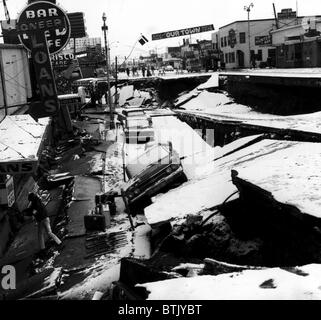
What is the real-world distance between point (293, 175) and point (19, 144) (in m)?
7.55

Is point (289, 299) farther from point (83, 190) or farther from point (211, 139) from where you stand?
point (211, 139)

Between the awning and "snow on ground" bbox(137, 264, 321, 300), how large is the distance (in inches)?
257

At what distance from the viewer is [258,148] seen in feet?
38.1

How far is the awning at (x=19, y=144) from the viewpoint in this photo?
1016 centimetres

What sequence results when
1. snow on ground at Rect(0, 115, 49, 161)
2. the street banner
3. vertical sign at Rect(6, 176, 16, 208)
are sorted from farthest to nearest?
the street banner → vertical sign at Rect(6, 176, 16, 208) → snow on ground at Rect(0, 115, 49, 161)

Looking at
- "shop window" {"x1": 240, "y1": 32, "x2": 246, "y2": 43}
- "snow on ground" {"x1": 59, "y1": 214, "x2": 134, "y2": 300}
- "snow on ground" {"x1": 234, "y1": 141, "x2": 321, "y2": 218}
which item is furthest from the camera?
"shop window" {"x1": 240, "y1": 32, "x2": 246, "y2": 43}

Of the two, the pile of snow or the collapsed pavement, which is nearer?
the collapsed pavement

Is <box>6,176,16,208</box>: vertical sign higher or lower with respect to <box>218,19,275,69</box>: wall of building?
lower

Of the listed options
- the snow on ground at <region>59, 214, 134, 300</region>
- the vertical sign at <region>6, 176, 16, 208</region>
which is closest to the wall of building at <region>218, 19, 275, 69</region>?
the vertical sign at <region>6, 176, 16, 208</region>

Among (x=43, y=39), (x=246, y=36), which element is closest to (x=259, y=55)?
(x=246, y=36)

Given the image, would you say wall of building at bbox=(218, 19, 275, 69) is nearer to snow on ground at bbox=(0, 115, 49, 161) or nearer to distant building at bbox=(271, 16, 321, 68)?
distant building at bbox=(271, 16, 321, 68)

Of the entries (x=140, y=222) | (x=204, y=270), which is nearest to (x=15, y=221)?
(x=140, y=222)

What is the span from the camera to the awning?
10164 mm
